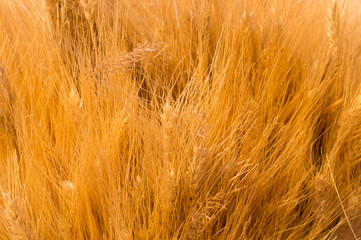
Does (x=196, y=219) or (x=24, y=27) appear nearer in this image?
(x=196, y=219)

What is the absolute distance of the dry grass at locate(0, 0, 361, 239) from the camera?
24.6 inches

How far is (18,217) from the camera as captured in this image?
1.73 ft

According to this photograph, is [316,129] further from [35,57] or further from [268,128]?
[35,57]

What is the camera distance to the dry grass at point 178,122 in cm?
62

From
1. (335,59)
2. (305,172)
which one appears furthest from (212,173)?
(335,59)

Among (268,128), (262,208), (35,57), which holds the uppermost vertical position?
(35,57)

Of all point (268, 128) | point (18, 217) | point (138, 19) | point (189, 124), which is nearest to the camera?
point (18, 217)

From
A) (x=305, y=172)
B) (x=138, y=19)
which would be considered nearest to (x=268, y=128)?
(x=305, y=172)

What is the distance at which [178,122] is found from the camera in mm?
621

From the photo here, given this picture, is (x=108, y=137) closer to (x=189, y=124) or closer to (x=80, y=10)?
(x=189, y=124)

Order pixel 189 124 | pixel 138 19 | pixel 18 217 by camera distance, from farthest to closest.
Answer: pixel 138 19, pixel 189 124, pixel 18 217

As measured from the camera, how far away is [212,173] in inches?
26.5

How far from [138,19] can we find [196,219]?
485 millimetres

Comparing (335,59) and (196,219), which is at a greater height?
(335,59)
